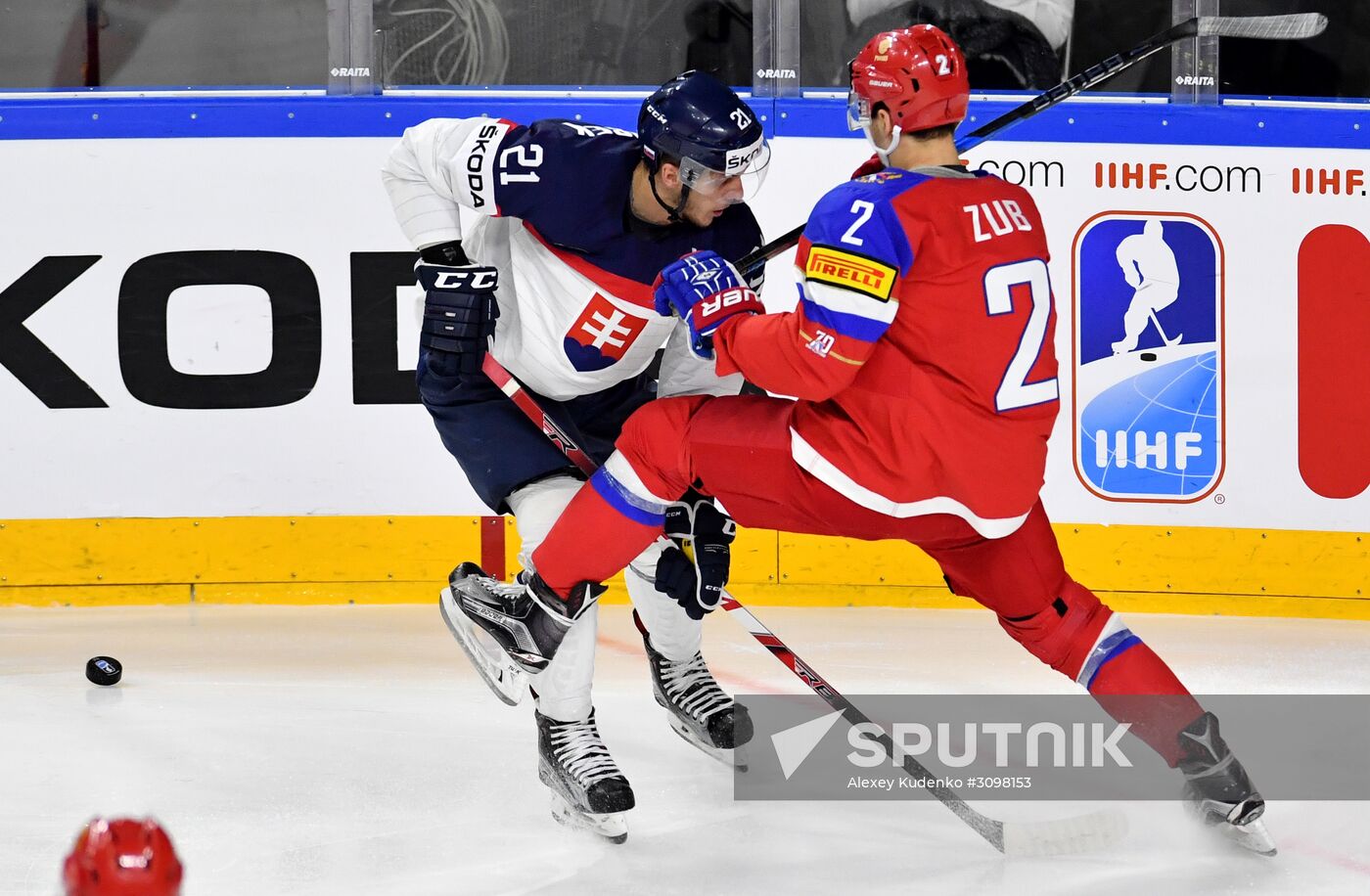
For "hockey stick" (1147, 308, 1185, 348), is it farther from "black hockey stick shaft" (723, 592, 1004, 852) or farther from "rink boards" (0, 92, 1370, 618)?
"black hockey stick shaft" (723, 592, 1004, 852)

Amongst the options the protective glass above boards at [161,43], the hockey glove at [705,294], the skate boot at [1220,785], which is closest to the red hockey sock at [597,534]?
the hockey glove at [705,294]

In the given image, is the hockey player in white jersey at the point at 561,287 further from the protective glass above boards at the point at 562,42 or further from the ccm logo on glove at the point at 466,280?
the protective glass above boards at the point at 562,42

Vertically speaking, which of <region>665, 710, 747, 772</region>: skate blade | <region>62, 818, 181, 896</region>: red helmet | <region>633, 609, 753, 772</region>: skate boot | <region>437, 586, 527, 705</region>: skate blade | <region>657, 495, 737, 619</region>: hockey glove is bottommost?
<region>665, 710, 747, 772</region>: skate blade

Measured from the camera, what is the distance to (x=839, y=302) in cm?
247

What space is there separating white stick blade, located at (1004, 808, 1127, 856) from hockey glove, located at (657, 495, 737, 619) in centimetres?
68

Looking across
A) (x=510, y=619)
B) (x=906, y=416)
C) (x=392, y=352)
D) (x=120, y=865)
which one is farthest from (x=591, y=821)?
(x=392, y=352)

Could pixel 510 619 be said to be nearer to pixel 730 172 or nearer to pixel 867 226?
pixel 730 172

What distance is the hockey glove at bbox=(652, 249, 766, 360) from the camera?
8.83ft

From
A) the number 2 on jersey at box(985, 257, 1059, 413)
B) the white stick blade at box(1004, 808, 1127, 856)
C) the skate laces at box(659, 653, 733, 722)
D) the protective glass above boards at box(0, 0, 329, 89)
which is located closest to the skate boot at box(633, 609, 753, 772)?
the skate laces at box(659, 653, 733, 722)

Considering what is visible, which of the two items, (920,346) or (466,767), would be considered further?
(466,767)

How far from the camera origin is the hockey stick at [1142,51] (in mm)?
2839

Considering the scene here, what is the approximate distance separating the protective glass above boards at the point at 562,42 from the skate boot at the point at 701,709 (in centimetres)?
201

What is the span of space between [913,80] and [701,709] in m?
1.45

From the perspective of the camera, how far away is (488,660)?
10.2 feet
